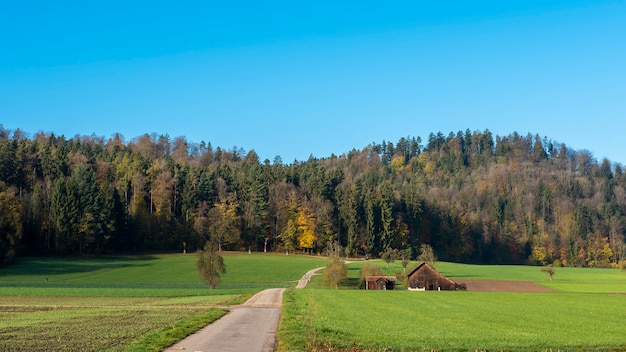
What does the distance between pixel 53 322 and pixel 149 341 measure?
10573 millimetres

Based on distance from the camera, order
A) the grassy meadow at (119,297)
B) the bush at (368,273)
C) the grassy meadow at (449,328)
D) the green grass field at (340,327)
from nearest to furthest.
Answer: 1. the green grass field at (340,327)
2. the grassy meadow at (449,328)
3. the grassy meadow at (119,297)
4. the bush at (368,273)

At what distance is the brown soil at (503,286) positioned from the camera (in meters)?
75.9

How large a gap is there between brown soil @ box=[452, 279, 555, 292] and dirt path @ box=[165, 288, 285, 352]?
154 ft

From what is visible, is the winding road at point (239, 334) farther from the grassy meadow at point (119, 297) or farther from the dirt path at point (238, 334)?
the grassy meadow at point (119, 297)

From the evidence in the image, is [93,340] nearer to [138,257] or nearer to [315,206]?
[138,257]

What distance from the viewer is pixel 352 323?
2948cm

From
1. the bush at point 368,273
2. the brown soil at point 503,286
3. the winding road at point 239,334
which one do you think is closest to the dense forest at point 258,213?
the bush at point 368,273

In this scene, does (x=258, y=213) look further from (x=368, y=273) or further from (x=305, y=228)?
(x=368, y=273)

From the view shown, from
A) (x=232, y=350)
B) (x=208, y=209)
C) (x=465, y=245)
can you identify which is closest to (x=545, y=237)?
(x=465, y=245)

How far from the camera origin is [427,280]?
7700cm

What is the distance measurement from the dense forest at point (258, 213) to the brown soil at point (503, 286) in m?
50.0

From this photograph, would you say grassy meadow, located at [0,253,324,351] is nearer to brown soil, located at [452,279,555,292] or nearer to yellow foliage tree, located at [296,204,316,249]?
yellow foliage tree, located at [296,204,316,249]

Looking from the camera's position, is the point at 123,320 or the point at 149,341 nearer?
the point at 149,341

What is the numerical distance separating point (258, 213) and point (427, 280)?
197ft
